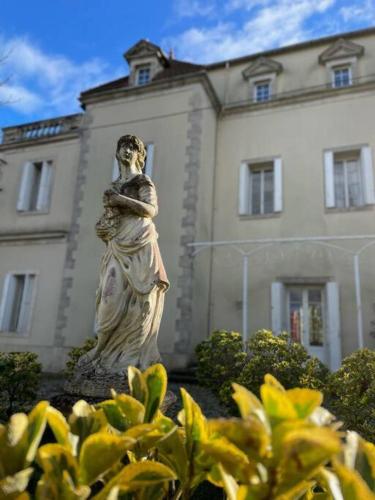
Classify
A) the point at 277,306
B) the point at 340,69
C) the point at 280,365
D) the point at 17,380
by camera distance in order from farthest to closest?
the point at 340,69
the point at 277,306
the point at 280,365
the point at 17,380

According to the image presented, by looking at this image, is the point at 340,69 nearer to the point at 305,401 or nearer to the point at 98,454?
the point at 305,401

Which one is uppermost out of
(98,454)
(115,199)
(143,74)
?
(143,74)

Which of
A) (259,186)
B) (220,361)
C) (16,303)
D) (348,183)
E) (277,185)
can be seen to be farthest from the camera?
(16,303)

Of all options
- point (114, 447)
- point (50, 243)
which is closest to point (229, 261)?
point (50, 243)

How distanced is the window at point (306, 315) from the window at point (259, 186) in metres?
2.44

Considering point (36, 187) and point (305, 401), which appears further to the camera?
point (36, 187)

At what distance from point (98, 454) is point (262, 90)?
12746 mm

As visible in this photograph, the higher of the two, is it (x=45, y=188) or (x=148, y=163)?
(x=148, y=163)

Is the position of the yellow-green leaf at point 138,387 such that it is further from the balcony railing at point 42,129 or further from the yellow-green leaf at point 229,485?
the balcony railing at point 42,129

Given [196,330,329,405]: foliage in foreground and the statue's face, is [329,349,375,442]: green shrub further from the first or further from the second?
the statue's face

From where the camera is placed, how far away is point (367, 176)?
9.48 metres

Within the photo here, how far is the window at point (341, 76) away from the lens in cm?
1102

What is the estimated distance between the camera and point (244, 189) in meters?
10.6

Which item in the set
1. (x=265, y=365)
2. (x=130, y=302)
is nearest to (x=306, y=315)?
(x=265, y=365)
